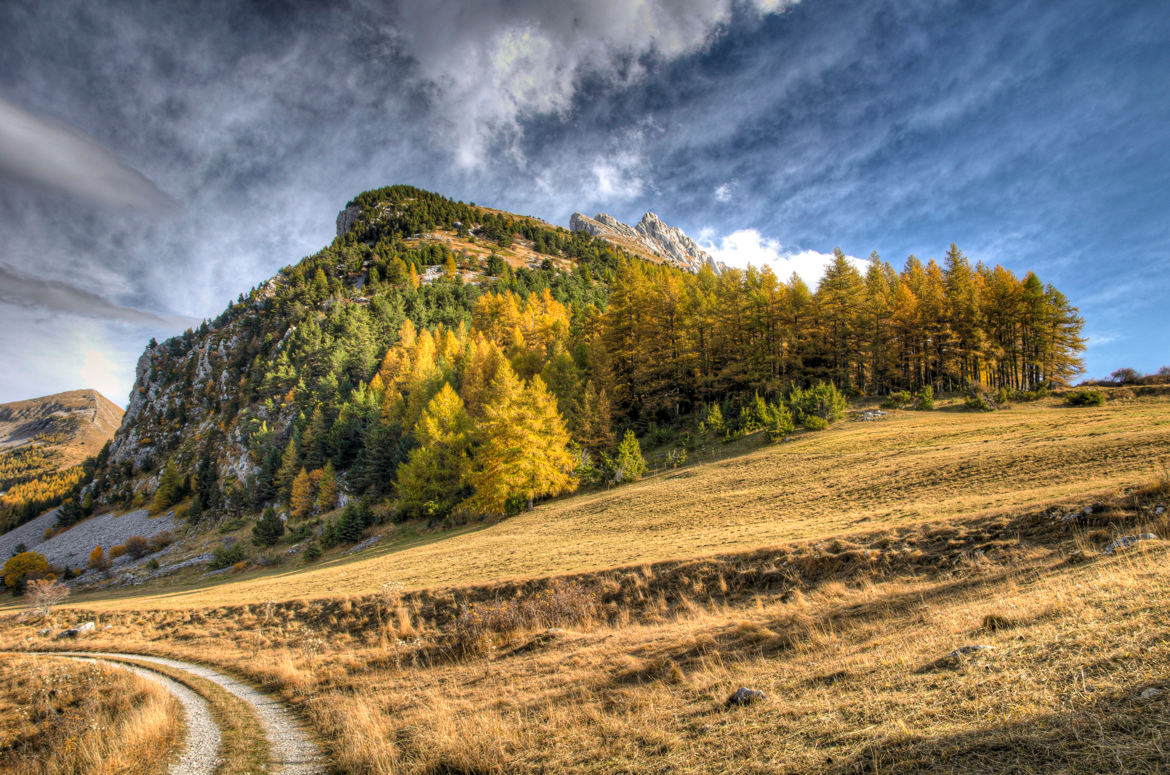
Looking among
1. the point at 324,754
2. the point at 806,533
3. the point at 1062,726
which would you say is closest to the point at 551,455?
the point at 806,533

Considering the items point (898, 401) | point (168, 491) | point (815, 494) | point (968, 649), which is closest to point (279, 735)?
point (968, 649)

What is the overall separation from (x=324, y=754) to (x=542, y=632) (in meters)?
5.55

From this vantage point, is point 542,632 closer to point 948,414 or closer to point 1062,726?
point 1062,726

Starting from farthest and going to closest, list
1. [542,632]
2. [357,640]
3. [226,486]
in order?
[226,486] < [357,640] < [542,632]

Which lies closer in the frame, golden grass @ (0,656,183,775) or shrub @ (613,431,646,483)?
golden grass @ (0,656,183,775)

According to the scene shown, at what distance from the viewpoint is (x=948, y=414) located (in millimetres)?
35438

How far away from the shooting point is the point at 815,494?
21.4 m

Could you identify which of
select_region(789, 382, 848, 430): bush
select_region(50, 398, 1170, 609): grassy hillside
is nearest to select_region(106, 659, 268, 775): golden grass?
select_region(50, 398, 1170, 609): grassy hillside

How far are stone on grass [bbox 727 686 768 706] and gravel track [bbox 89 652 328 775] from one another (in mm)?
6519

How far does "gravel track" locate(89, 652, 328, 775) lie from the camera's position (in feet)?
24.5

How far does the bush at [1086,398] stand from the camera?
32375 millimetres

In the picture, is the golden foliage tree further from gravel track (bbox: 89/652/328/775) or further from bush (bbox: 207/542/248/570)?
bush (bbox: 207/542/248/570)

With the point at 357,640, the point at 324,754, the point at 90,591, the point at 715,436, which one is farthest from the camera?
the point at 90,591

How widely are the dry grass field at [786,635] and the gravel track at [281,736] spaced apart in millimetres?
363
